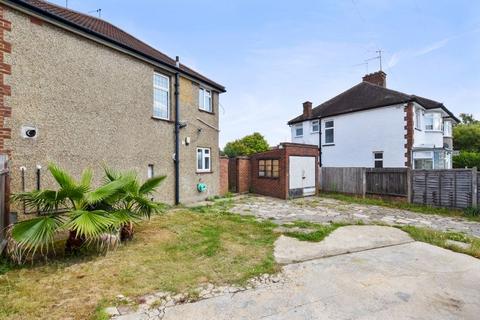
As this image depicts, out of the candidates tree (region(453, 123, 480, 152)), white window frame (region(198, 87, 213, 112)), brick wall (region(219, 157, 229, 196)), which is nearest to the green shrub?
brick wall (region(219, 157, 229, 196))

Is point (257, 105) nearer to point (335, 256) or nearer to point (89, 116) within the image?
point (89, 116)

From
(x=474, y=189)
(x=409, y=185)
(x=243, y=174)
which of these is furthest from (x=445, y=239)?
(x=243, y=174)

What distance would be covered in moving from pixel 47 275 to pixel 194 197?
23.9ft

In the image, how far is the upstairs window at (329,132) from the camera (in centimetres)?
1855

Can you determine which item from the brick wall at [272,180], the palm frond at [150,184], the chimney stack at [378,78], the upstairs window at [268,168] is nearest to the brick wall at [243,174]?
the brick wall at [272,180]

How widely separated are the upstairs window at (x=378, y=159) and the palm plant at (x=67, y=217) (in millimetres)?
16030

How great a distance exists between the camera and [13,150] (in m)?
5.53

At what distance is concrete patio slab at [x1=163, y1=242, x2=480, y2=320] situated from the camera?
282 cm

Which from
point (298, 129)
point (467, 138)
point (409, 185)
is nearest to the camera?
point (409, 185)

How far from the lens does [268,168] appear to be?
13914 mm

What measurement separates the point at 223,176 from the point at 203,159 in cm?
219

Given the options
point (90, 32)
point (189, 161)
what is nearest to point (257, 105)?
point (189, 161)

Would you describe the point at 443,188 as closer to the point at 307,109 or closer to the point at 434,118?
the point at 434,118

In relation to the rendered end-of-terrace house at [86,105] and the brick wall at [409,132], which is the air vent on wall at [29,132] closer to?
the rendered end-of-terrace house at [86,105]
